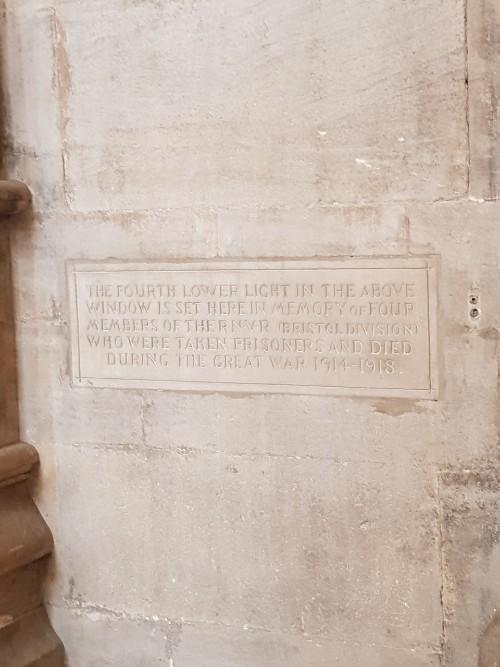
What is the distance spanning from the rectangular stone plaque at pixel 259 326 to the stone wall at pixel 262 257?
5 centimetres

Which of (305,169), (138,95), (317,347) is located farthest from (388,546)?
(138,95)

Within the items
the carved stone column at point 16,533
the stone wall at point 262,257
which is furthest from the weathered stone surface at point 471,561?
the carved stone column at point 16,533

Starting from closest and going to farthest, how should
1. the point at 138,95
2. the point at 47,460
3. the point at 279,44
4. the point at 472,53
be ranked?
1. the point at 472,53
2. the point at 279,44
3. the point at 138,95
4. the point at 47,460

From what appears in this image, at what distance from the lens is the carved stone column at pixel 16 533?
9.99 ft

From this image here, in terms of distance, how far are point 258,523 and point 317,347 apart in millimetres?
633

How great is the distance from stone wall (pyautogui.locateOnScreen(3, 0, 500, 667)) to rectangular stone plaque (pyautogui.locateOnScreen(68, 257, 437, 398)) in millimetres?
55

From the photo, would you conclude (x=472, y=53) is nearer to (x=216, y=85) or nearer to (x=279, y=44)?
(x=279, y=44)

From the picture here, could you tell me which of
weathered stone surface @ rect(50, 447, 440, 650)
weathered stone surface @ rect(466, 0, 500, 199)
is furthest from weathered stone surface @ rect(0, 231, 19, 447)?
weathered stone surface @ rect(466, 0, 500, 199)

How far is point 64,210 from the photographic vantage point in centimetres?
306

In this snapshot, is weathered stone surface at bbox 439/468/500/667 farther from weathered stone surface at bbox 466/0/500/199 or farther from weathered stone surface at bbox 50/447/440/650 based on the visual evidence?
weathered stone surface at bbox 466/0/500/199

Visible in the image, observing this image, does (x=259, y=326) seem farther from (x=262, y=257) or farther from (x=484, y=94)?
(x=484, y=94)

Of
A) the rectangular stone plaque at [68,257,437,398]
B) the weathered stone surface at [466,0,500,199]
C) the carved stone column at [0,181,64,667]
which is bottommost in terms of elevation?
the carved stone column at [0,181,64,667]

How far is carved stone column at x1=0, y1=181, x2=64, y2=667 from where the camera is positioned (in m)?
3.04

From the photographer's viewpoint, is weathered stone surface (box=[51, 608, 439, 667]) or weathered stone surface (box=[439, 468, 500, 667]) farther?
weathered stone surface (box=[51, 608, 439, 667])
